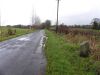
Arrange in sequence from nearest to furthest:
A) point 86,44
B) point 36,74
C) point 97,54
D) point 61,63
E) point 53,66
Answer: point 36,74 < point 53,66 < point 61,63 < point 97,54 < point 86,44

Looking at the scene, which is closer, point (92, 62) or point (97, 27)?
point (92, 62)

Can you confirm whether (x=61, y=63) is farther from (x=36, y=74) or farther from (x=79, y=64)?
(x=36, y=74)

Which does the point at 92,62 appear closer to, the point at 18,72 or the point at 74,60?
the point at 74,60

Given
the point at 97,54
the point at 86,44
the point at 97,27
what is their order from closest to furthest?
the point at 97,54 → the point at 86,44 → the point at 97,27

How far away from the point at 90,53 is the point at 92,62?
2.63 m

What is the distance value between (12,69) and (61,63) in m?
3.09

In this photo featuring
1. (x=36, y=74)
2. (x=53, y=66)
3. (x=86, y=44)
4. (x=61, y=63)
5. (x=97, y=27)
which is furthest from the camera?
(x=97, y=27)

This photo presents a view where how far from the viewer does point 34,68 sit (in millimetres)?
12438

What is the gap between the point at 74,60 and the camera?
14727 millimetres

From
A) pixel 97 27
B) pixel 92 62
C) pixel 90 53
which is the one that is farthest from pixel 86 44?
pixel 97 27

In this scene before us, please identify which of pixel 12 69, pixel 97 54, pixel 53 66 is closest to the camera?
pixel 12 69

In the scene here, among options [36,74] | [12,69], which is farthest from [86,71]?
[12,69]

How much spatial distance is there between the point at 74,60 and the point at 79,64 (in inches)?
52.7

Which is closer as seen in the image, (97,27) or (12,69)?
(12,69)
